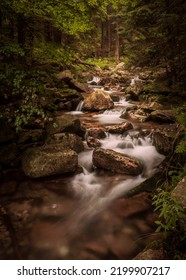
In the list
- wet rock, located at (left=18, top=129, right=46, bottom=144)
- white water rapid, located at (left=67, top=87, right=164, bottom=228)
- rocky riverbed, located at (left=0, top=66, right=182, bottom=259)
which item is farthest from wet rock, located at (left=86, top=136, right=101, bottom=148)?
Result: wet rock, located at (left=18, top=129, right=46, bottom=144)

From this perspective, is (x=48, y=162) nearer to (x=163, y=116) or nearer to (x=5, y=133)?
(x=5, y=133)

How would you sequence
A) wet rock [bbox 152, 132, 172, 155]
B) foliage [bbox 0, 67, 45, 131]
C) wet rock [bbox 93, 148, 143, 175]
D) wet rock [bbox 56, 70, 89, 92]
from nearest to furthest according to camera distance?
foliage [bbox 0, 67, 45, 131] → wet rock [bbox 93, 148, 143, 175] → wet rock [bbox 152, 132, 172, 155] → wet rock [bbox 56, 70, 89, 92]

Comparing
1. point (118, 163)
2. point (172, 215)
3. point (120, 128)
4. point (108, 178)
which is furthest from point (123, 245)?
point (120, 128)

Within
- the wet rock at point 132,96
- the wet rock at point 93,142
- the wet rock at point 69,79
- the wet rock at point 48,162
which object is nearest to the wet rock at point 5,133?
the wet rock at point 48,162

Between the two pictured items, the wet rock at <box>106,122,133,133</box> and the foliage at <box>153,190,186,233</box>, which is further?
the wet rock at <box>106,122,133,133</box>

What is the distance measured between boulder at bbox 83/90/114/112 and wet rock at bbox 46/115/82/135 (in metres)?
3.78

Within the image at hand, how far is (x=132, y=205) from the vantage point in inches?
193

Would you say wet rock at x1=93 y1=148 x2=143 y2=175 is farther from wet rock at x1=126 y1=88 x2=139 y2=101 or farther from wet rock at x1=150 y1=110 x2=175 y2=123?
wet rock at x1=126 y1=88 x2=139 y2=101

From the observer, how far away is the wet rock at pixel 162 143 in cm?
655

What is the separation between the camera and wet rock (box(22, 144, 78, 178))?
574 centimetres

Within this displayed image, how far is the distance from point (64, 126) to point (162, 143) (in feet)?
10.1

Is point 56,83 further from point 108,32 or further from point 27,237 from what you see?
point 108,32

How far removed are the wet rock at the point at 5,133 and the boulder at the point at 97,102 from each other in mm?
5726
